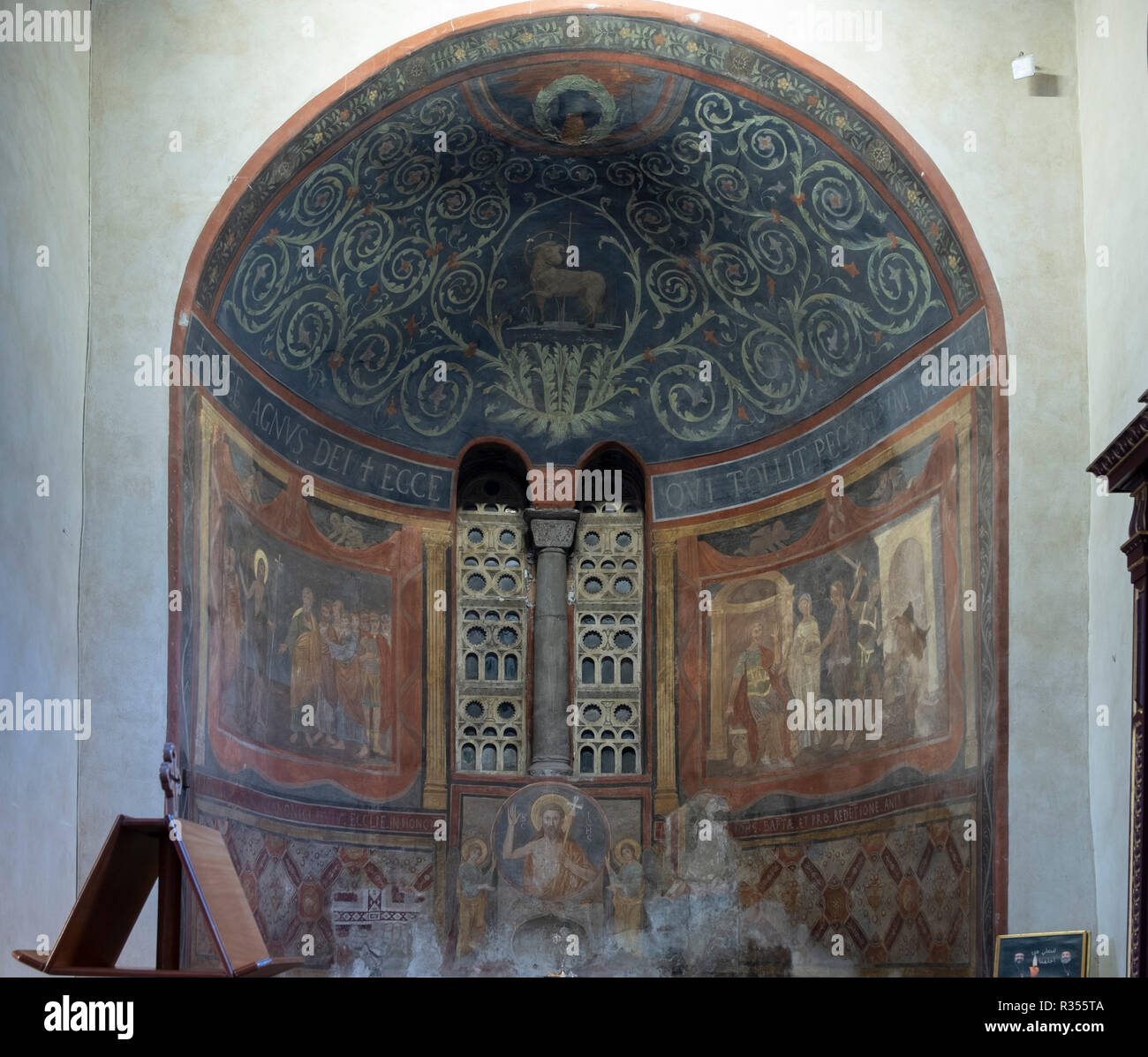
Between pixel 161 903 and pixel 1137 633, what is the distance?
13.5 feet

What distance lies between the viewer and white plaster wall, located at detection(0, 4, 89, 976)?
838cm

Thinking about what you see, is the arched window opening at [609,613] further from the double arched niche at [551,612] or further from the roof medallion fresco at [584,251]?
the roof medallion fresco at [584,251]

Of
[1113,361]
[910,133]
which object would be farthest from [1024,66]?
[1113,361]

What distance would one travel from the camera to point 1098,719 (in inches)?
368

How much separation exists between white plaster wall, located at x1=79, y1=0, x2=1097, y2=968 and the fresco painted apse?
6.7 inches

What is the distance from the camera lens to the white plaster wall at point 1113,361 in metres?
9.00

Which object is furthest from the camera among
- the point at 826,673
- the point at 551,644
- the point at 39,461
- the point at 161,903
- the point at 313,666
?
the point at 551,644

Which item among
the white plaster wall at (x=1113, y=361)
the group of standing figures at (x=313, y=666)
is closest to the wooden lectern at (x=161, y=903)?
the group of standing figures at (x=313, y=666)

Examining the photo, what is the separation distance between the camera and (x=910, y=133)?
10.5 meters

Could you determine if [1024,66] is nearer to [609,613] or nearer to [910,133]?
[910,133]

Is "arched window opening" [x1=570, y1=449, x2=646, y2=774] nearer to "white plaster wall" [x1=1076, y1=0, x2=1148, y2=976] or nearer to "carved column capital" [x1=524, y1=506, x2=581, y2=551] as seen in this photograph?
"carved column capital" [x1=524, y1=506, x2=581, y2=551]

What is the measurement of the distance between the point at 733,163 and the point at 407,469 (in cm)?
325
